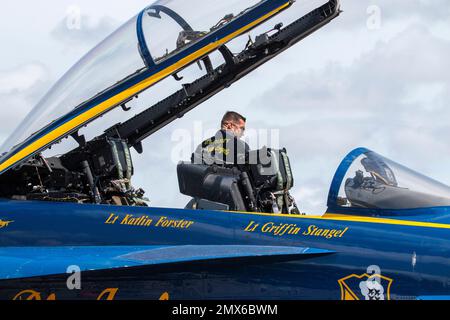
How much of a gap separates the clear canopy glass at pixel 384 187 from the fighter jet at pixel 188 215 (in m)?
0.01

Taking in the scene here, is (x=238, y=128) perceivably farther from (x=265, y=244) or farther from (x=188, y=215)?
(x=265, y=244)

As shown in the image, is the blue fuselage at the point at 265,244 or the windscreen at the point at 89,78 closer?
the blue fuselage at the point at 265,244

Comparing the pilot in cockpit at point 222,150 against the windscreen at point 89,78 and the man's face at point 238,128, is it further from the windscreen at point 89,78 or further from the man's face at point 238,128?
the windscreen at point 89,78

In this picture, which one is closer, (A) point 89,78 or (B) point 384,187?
(B) point 384,187

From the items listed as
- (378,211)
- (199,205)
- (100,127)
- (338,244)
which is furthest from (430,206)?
(100,127)

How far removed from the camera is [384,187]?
23.1 feet

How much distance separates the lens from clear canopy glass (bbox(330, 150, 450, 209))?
22.7ft

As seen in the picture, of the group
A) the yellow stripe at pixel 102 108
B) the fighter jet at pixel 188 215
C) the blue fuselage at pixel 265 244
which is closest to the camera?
the blue fuselage at pixel 265 244

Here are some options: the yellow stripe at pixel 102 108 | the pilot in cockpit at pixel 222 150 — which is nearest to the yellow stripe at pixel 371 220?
the pilot in cockpit at pixel 222 150

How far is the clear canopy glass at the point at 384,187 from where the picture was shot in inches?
273

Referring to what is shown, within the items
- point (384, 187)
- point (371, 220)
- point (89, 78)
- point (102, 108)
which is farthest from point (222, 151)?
point (371, 220)

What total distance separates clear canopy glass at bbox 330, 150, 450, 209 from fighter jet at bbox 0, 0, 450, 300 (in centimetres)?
1

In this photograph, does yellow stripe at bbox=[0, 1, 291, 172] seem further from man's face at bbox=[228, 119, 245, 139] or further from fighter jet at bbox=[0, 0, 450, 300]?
man's face at bbox=[228, 119, 245, 139]

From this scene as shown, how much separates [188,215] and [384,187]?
1.88 metres
